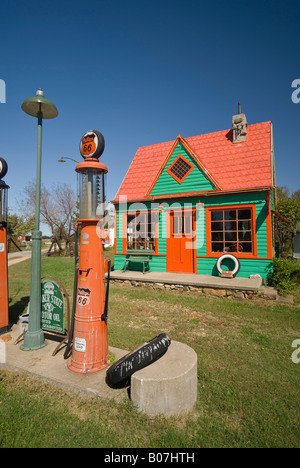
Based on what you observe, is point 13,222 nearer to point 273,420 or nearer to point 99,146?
point 99,146

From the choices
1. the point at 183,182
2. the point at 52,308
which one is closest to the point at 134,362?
the point at 52,308

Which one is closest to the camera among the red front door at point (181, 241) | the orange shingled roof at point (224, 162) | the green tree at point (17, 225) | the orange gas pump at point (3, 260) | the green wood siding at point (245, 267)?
the orange gas pump at point (3, 260)

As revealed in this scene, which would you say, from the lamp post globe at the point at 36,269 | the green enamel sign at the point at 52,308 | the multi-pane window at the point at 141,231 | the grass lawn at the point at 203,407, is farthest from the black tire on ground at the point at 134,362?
the multi-pane window at the point at 141,231

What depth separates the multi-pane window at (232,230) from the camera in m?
9.50

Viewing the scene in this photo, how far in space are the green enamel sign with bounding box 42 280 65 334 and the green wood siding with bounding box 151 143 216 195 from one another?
7187mm

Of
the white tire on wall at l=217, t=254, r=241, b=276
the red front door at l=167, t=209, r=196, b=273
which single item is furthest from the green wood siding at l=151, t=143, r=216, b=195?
the white tire on wall at l=217, t=254, r=241, b=276

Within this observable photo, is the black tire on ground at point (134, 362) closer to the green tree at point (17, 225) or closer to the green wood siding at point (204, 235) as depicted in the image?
the green wood siding at point (204, 235)

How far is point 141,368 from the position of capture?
3189mm

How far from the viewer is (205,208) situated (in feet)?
33.3

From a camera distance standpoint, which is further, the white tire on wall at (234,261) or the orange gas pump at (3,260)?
the white tire on wall at (234,261)

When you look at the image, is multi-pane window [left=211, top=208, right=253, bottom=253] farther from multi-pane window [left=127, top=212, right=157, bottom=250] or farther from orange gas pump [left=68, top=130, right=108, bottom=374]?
orange gas pump [left=68, top=130, right=108, bottom=374]

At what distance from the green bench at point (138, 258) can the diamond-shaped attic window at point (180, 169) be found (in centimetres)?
331

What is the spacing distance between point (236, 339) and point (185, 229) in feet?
18.9
